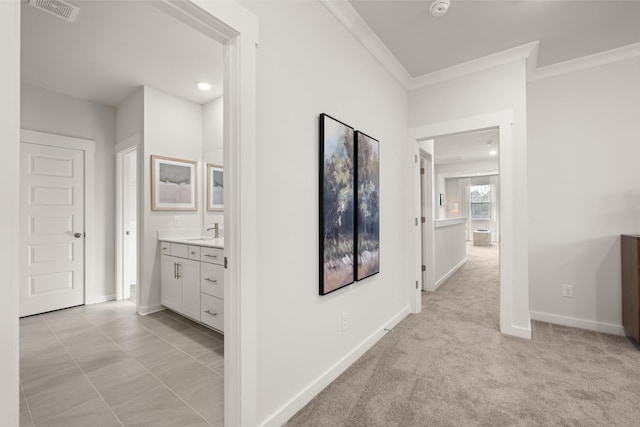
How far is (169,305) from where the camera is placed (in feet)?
10.6

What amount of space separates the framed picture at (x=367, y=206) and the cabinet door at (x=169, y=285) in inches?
78.2

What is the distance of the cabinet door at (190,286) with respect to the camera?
2.80m

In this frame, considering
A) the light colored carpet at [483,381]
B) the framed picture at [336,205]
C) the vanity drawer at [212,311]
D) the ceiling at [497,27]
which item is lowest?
the light colored carpet at [483,381]

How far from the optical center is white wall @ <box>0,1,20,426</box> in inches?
30.2

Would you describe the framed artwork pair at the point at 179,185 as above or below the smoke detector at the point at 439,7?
below

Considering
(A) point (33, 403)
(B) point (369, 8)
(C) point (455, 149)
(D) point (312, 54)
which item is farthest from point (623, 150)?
(A) point (33, 403)

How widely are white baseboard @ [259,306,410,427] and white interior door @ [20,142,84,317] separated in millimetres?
3406

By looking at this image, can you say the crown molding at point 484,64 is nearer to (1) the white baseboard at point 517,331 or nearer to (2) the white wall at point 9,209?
(1) the white baseboard at point 517,331

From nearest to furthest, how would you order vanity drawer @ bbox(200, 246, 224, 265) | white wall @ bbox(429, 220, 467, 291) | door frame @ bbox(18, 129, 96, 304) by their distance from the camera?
vanity drawer @ bbox(200, 246, 224, 265), door frame @ bbox(18, 129, 96, 304), white wall @ bbox(429, 220, 467, 291)

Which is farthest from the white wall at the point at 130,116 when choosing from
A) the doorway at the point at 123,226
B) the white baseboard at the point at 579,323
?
the white baseboard at the point at 579,323

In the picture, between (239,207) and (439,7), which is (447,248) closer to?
(439,7)

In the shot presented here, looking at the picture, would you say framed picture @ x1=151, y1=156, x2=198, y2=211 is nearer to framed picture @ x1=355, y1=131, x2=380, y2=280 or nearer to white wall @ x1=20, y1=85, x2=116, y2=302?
white wall @ x1=20, y1=85, x2=116, y2=302

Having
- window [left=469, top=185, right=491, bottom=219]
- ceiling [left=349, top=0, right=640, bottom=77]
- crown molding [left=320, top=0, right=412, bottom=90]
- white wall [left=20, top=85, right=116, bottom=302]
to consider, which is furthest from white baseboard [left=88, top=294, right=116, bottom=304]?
window [left=469, top=185, right=491, bottom=219]

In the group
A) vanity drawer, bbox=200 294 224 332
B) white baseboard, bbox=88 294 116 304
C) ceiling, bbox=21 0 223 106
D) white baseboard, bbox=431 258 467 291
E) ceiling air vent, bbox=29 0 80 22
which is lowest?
white baseboard, bbox=88 294 116 304
